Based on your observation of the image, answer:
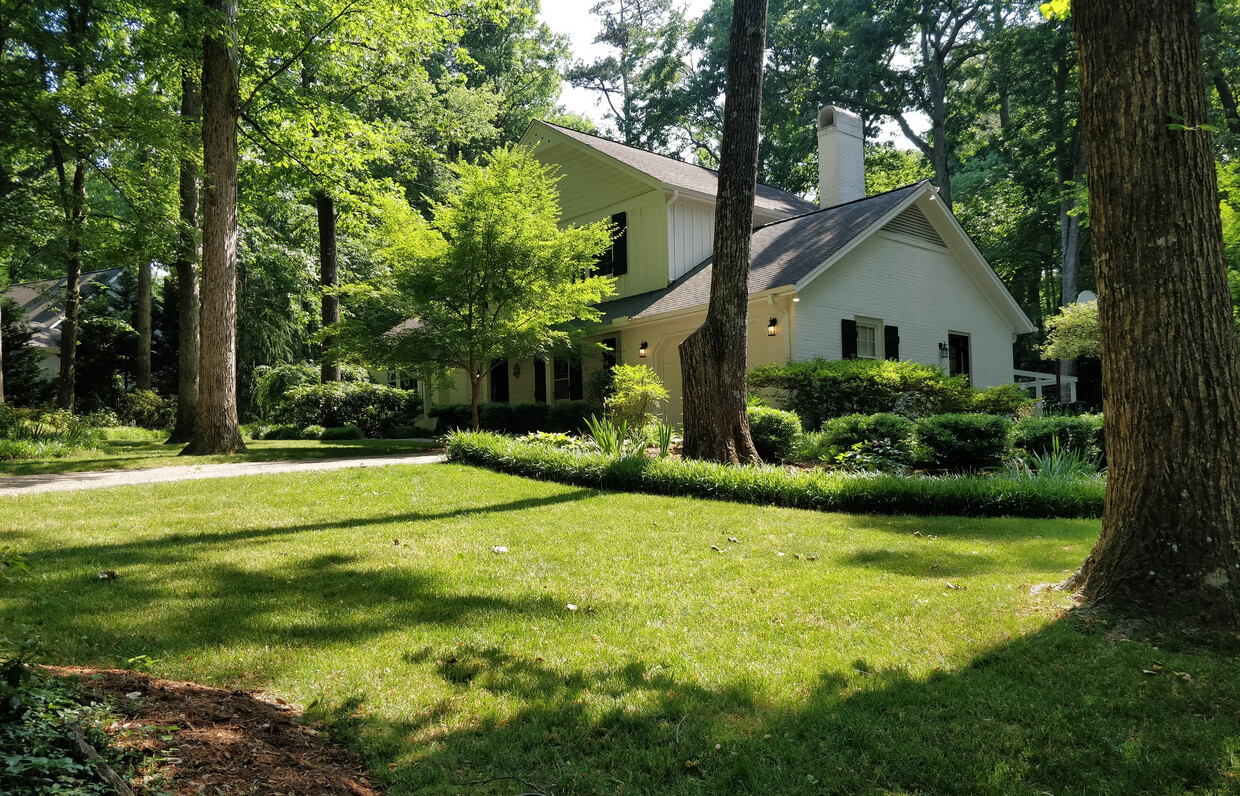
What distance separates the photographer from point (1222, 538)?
3268mm

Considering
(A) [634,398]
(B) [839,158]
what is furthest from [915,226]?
(A) [634,398]

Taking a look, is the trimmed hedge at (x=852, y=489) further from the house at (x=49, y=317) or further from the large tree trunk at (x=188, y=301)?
the house at (x=49, y=317)

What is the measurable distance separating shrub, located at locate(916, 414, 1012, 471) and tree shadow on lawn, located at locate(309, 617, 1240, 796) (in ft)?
20.4

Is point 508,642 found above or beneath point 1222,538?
beneath

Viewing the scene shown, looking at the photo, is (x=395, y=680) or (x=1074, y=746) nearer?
(x=1074, y=746)

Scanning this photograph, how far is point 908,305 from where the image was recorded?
54.1ft

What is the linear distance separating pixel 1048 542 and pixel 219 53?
12855mm

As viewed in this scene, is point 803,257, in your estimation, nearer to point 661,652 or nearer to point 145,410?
point 661,652

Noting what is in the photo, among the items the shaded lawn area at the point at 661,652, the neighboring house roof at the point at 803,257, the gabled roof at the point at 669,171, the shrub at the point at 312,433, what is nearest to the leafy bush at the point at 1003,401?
the neighboring house roof at the point at 803,257

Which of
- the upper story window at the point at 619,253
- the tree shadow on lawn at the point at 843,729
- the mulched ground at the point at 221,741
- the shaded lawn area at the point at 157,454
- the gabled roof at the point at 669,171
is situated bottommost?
the tree shadow on lawn at the point at 843,729

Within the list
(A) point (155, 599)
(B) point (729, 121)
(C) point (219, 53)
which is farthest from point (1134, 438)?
(C) point (219, 53)

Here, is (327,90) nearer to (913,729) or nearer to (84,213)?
(84,213)

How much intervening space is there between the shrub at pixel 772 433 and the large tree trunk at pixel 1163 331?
22.8ft

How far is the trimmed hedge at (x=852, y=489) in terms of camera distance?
697 centimetres
